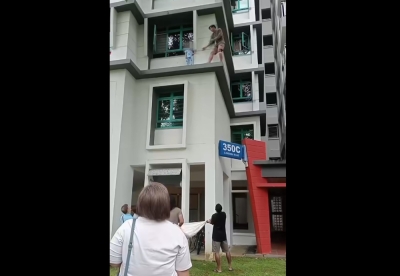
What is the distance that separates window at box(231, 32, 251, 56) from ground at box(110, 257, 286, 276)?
10219 mm

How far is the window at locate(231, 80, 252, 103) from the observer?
48.1ft

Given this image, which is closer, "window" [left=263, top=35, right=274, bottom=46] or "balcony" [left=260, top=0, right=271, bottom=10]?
"window" [left=263, top=35, right=274, bottom=46]

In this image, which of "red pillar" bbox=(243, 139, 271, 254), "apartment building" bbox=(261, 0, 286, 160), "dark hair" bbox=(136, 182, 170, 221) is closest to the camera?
"dark hair" bbox=(136, 182, 170, 221)

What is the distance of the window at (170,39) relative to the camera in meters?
10.3

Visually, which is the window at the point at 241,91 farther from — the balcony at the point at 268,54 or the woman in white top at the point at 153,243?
the woman in white top at the point at 153,243

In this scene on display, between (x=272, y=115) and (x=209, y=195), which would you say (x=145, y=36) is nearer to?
(x=209, y=195)

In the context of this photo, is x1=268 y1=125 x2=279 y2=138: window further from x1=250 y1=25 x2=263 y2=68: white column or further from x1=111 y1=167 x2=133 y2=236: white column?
x1=111 y1=167 x2=133 y2=236: white column

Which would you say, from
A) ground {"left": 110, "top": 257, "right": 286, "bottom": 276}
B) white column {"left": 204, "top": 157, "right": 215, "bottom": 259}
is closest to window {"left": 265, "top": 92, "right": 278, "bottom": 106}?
white column {"left": 204, "top": 157, "right": 215, "bottom": 259}

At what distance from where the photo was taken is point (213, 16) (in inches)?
403

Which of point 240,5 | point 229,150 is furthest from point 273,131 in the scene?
point 229,150
